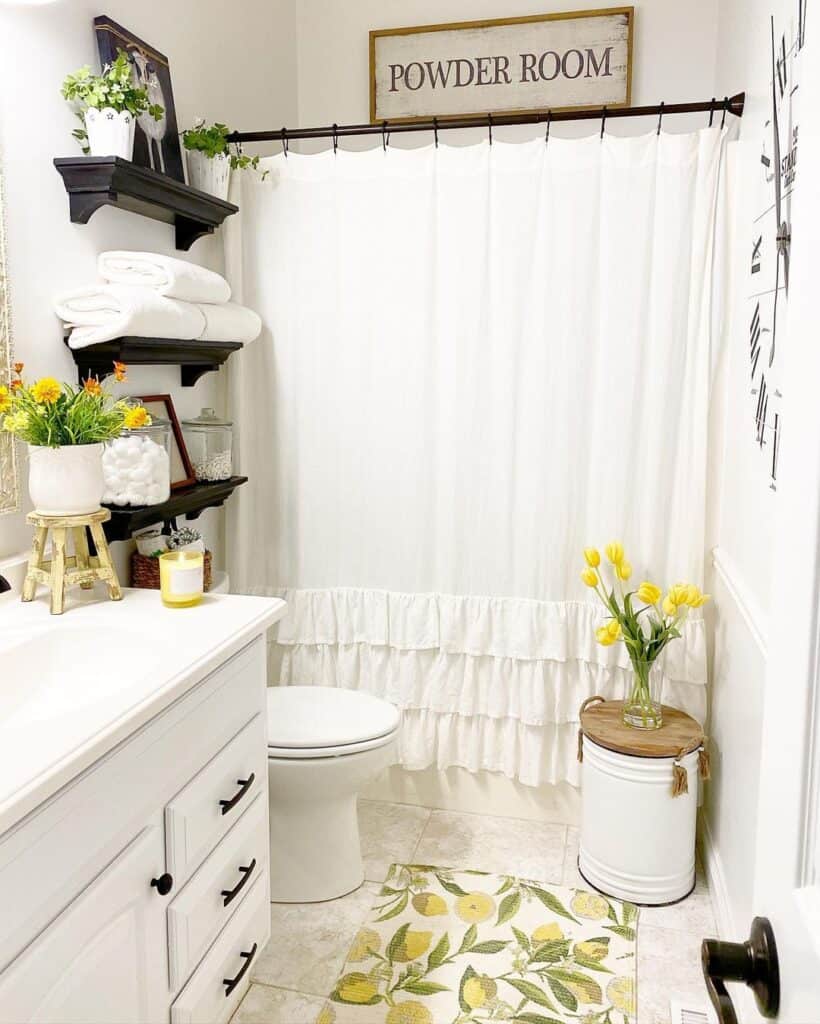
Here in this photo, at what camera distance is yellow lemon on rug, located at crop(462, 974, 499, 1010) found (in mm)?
1906

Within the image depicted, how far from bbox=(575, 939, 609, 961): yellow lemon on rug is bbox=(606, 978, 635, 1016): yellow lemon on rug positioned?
3.2 inches

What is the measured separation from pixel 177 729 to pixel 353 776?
0.86m

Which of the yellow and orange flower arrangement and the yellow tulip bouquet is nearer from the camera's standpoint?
the yellow and orange flower arrangement

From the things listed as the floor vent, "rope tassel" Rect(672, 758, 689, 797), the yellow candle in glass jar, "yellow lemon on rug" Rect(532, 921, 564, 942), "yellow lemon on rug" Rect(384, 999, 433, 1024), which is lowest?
"yellow lemon on rug" Rect(384, 999, 433, 1024)

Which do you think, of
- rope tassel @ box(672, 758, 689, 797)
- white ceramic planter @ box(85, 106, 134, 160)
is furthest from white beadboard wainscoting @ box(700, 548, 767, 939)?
white ceramic planter @ box(85, 106, 134, 160)

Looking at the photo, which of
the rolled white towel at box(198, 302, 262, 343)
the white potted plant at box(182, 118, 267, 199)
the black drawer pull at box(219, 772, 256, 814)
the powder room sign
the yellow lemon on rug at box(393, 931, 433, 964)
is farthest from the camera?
the powder room sign

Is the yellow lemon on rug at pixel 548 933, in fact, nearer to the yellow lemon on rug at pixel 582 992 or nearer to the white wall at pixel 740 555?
the yellow lemon on rug at pixel 582 992

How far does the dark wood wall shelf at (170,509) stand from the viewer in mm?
1884

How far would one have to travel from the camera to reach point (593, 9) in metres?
2.79

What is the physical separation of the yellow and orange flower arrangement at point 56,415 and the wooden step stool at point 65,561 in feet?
0.47

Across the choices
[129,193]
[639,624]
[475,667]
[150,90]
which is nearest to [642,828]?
[639,624]

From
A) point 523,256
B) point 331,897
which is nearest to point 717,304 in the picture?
point 523,256

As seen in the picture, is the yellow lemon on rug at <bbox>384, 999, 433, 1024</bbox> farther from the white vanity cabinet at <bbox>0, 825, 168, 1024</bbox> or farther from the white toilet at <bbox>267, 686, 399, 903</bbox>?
the white vanity cabinet at <bbox>0, 825, 168, 1024</bbox>

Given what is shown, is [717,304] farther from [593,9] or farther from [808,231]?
[808,231]
